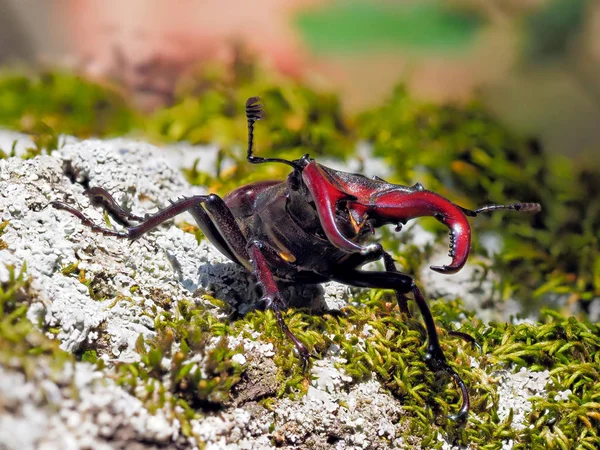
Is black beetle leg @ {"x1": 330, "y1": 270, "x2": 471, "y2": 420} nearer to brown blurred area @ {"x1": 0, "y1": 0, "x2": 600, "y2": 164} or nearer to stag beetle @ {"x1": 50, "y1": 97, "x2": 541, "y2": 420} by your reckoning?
stag beetle @ {"x1": 50, "y1": 97, "x2": 541, "y2": 420}

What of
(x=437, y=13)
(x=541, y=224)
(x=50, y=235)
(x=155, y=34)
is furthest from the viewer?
(x=437, y=13)

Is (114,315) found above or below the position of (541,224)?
below

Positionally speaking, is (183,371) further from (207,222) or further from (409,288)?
(409,288)

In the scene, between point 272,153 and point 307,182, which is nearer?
point 307,182

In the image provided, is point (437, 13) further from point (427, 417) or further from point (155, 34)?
point (427, 417)

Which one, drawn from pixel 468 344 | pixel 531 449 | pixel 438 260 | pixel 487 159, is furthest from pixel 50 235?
pixel 487 159

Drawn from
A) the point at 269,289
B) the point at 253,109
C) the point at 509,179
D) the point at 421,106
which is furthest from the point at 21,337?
the point at 421,106

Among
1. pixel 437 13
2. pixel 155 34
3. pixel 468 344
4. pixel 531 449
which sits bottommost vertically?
pixel 531 449
